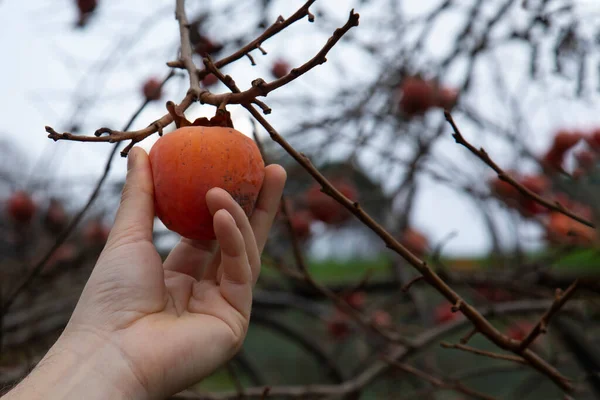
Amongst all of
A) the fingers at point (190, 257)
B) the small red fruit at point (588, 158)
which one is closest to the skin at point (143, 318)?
the fingers at point (190, 257)

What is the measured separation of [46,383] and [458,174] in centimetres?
183

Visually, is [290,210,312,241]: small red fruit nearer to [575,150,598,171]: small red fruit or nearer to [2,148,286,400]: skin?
[575,150,598,171]: small red fruit

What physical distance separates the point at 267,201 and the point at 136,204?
7.5 inches

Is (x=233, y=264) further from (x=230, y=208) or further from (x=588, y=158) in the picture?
(x=588, y=158)

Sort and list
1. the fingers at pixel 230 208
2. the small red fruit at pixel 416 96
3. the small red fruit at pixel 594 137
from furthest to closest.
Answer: the small red fruit at pixel 594 137, the small red fruit at pixel 416 96, the fingers at pixel 230 208

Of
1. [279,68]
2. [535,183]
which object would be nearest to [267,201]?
[279,68]

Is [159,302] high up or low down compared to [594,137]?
down

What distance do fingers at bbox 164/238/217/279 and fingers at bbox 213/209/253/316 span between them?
0.55 ft

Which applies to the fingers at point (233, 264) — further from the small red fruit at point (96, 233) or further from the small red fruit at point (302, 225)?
the small red fruit at point (96, 233)

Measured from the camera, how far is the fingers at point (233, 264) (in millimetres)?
705

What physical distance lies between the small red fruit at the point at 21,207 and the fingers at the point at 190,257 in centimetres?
188

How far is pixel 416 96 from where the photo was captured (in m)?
2.11

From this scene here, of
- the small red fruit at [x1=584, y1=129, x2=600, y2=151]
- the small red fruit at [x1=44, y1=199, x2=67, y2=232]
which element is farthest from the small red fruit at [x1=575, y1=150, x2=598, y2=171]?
the small red fruit at [x1=44, y1=199, x2=67, y2=232]

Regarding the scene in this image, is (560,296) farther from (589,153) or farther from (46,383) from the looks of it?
(589,153)
